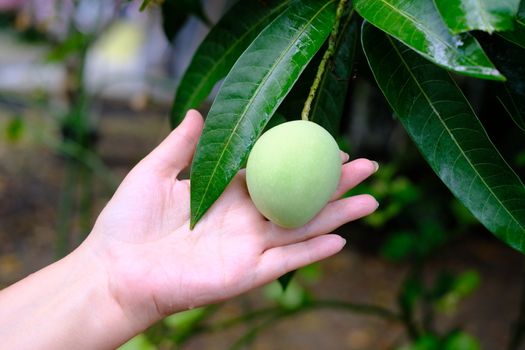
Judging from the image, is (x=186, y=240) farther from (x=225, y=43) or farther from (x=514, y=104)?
(x=514, y=104)

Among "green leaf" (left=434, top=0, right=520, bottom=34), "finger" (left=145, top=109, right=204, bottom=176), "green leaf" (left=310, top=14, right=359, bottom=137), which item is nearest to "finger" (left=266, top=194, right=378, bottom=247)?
"green leaf" (left=310, top=14, right=359, bottom=137)

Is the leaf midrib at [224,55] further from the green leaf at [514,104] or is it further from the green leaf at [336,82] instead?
the green leaf at [514,104]

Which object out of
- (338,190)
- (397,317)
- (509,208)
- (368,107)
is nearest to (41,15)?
(368,107)

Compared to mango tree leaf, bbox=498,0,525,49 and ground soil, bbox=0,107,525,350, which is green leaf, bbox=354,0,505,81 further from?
ground soil, bbox=0,107,525,350

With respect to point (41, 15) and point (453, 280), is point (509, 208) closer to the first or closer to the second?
point (453, 280)

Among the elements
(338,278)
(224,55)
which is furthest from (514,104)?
(338,278)

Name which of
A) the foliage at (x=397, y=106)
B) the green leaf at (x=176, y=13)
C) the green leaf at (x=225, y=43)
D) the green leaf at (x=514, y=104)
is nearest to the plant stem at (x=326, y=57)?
the foliage at (x=397, y=106)
